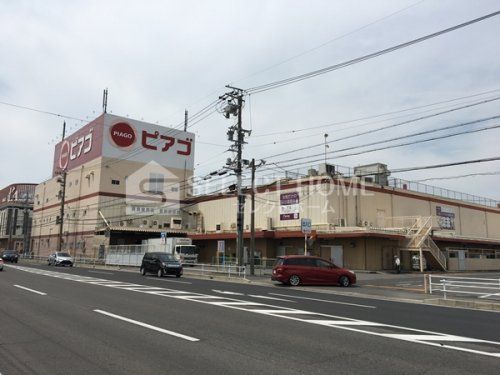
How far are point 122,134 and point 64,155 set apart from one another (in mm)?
18346

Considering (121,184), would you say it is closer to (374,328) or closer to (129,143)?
(129,143)

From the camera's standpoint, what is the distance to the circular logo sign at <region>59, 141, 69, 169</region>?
7906 centimetres

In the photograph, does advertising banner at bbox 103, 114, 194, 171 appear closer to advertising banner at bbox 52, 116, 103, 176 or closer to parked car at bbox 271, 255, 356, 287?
advertising banner at bbox 52, 116, 103, 176

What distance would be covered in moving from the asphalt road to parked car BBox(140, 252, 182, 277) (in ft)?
53.2

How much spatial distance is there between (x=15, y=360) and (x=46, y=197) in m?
Result: 84.8

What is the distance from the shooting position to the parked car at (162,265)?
30.6 metres

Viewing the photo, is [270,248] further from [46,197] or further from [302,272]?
[46,197]

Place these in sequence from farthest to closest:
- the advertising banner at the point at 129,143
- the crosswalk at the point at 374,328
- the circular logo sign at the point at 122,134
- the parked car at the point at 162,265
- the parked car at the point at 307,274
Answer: the circular logo sign at the point at 122,134 < the advertising banner at the point at 129,143 < the parked car at the point at 162,265 < the parked car at the point at 307,274 < the crosswalk at the point at 374,328

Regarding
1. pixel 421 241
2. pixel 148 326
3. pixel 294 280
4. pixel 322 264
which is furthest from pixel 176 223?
pixel 148 326

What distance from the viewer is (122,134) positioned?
68000 mm

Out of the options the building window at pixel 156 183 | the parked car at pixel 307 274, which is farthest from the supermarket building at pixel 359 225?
the building window at pixel 156 183

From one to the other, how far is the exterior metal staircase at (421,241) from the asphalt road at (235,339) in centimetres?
2720

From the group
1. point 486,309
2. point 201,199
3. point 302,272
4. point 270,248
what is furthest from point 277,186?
point 486,309

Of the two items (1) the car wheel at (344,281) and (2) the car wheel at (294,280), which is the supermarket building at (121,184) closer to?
(2) the car wheel at (294,280)
